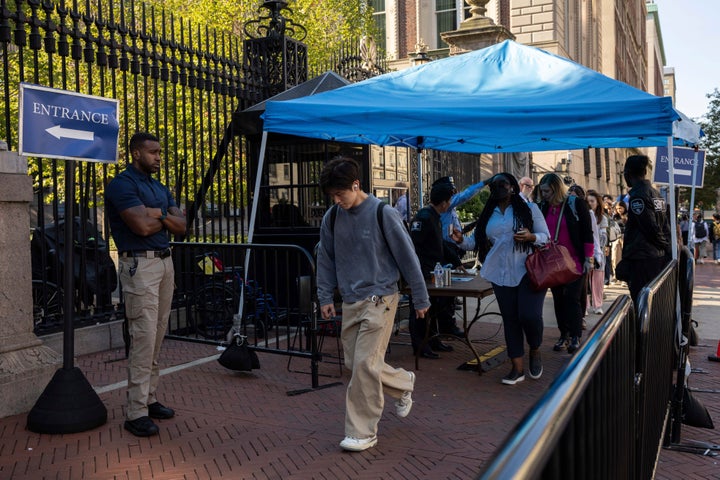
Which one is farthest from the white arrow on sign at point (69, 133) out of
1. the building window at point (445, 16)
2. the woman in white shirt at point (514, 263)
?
the building window at point (445, 16)

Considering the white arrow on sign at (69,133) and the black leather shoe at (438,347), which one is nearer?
the white arrow on sign at (69,133)

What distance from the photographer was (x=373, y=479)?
4082 mm

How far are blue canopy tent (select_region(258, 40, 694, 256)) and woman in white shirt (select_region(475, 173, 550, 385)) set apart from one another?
638mm

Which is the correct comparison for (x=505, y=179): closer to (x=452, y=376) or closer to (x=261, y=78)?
(x=452, y=376)

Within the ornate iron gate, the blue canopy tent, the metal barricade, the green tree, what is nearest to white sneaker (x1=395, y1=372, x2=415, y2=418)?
the metal barricade

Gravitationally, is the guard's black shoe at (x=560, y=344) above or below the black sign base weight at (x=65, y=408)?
below

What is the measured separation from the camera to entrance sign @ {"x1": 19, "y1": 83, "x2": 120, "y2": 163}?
180 inches

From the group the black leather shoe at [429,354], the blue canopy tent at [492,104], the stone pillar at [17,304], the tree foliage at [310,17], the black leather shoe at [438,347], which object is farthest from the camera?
the tree foliage at [310,17]

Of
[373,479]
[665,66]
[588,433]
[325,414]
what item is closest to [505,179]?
[325,414]

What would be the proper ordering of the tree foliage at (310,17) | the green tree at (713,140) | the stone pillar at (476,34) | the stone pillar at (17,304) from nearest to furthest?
the stone pillar at (17,304) → the stone pillar at (476,34) → the tree foliage at (310,17) → the green tree at (713,140)

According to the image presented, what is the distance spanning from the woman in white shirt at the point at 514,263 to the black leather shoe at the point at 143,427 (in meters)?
3.08

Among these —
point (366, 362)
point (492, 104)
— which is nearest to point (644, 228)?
Result: point (492, 104)

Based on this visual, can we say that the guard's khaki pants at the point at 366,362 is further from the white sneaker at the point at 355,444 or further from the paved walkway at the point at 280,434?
the paved walkway at the point at 280,434

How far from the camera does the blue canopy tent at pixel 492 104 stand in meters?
5.79
